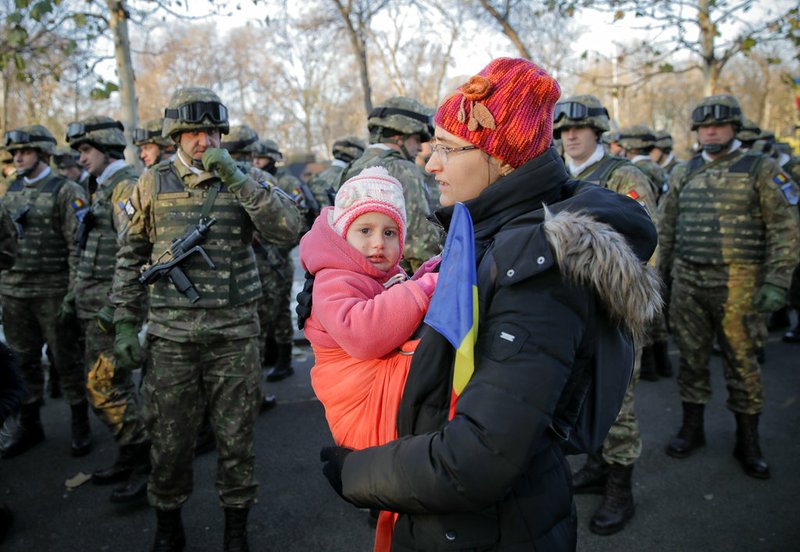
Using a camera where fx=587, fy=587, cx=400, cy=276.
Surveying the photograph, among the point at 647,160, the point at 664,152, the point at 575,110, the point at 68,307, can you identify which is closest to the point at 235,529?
the point at 68,307

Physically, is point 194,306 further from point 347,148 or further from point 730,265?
point 347,148

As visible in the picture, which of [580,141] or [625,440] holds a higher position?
[580,141]

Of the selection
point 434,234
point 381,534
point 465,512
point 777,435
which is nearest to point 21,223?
point 434,234

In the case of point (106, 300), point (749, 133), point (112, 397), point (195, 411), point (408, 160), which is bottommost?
point (112, 397)

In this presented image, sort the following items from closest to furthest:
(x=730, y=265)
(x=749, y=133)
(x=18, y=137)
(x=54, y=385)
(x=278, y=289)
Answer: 1. (x=730, y=265)
2. (x=18, y=137)
3. (x=54, y=385)
4. (x=278, y=289)
5. (x=749, y=133)

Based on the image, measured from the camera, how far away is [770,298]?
409cm

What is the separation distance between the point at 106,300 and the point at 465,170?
3.94 metres

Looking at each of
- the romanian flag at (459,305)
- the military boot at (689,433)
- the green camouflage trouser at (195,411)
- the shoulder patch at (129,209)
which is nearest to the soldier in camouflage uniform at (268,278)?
the shoulder patch at (129,209)

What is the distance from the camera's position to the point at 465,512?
56.0 inches

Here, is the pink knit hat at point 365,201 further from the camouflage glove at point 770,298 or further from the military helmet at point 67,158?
the military helmet at point 67,158

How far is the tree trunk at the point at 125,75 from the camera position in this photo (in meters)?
7.50

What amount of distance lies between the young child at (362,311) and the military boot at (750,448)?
11.8 ft

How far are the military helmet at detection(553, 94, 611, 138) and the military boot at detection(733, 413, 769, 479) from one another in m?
2.36

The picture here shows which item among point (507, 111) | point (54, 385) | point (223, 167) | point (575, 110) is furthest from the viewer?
point (54, 385)
